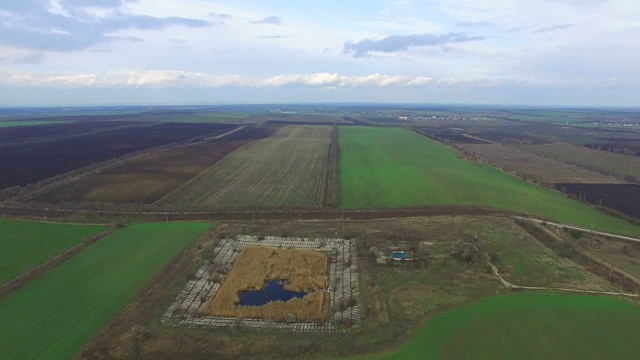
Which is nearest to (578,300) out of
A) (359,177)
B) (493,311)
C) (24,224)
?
(493,311)

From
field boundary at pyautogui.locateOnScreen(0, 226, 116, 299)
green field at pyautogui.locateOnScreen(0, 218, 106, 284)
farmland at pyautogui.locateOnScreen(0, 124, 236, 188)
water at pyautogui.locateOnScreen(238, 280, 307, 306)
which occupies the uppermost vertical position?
farmland at pyautogui.locateOnScreen(0, 124, 236, 188)

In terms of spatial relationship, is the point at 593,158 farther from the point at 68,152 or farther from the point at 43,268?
the point at 68,152

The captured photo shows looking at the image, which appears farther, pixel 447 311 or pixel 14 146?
pixel 14 146

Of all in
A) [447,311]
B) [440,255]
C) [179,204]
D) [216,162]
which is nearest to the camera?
[447,311]

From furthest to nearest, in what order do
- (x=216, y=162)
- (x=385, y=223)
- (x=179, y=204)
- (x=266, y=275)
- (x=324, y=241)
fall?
(x=216, y=162) < (x=179, y=204) < (x=385, y=223) < (x=324, y=241) < (x=266, y=275)

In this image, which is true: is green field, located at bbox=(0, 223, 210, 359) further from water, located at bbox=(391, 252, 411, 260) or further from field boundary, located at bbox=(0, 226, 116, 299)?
water, located at bbox=(391, 252, 411, 260)

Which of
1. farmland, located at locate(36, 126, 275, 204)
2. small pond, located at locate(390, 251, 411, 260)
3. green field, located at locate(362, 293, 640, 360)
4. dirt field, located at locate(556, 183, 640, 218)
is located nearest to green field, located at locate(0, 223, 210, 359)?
farmland, located at locate(36, 126, 275, 204)

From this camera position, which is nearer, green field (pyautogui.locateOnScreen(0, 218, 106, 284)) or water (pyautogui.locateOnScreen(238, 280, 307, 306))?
water (pyautogui.locateOnScreen(238, 280, 307, 306))

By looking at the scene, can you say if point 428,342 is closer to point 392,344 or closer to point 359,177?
point 392,344
